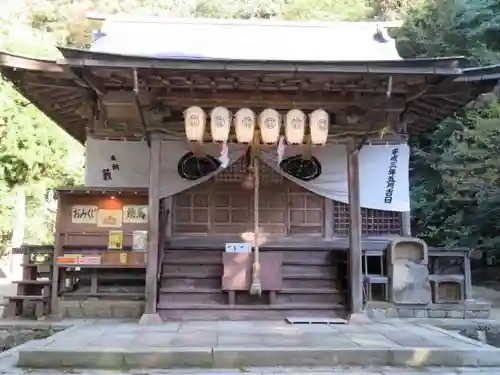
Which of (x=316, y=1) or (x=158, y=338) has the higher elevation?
(x=316, y=1)

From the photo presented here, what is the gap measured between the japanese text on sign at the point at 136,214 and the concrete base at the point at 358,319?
3.96m

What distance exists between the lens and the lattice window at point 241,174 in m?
10.8

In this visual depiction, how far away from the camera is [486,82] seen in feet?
27.2

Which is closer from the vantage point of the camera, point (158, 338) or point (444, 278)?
point (158, 338)

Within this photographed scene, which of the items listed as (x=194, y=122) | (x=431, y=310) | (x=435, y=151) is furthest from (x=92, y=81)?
(x=435, y=151)

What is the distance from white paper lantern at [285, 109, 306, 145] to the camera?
802 cm

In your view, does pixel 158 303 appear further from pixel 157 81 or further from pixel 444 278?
pixel 444 278

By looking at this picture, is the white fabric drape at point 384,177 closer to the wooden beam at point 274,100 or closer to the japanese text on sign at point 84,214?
the wooden beam at point 274,100

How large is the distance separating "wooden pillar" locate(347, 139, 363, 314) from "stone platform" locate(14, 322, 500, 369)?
4.77 ft

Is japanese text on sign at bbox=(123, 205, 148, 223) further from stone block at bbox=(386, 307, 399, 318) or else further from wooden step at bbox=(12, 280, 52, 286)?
stone block at bbox=(386, 307, 399, 318)

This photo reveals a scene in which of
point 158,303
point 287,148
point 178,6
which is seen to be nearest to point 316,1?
point 178,6

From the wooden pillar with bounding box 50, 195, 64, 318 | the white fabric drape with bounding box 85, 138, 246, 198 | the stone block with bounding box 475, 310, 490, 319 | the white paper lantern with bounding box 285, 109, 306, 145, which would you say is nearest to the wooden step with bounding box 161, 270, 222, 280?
the wooden pillar with bounding box 50, 195, 64, 318

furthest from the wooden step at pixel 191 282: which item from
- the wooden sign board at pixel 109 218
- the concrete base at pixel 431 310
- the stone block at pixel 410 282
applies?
the stone block at pixel 410 282

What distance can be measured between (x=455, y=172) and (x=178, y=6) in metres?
25.3
